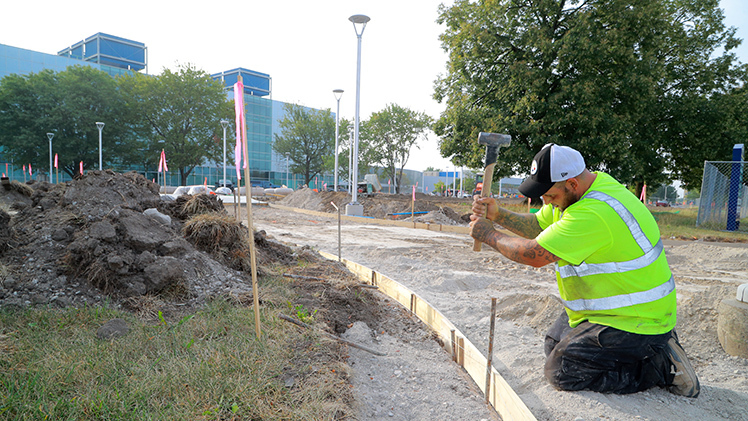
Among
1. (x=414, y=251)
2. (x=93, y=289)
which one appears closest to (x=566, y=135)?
(x=414, y=251)

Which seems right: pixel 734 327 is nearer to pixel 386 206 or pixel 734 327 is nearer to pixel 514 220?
pixel 514 220

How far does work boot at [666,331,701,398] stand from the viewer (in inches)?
109

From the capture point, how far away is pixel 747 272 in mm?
7879

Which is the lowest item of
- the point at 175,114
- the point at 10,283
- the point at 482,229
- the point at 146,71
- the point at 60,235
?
the point at 10,283

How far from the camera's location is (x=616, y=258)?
268 centimetres

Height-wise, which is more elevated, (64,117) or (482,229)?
(64,117)

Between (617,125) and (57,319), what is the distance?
709 inches

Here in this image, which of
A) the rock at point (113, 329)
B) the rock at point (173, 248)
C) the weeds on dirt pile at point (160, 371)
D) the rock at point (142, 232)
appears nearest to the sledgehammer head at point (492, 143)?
the weeds on dirt pile at point (160, 371)

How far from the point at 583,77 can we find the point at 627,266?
1643 centimetres

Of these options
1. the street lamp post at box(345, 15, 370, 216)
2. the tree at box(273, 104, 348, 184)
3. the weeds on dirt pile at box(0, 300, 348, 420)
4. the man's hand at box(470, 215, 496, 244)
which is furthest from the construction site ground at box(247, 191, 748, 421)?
the tree at box(273, 104, 348, 184)

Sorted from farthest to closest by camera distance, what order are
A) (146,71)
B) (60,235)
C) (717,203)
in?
(146,71), (717,203), (60,235)

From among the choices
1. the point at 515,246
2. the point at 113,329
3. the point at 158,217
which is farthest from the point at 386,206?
the point at 515,246

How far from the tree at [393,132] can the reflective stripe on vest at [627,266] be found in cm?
4190

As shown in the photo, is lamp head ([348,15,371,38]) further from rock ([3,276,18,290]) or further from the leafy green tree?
the leafy green tree
